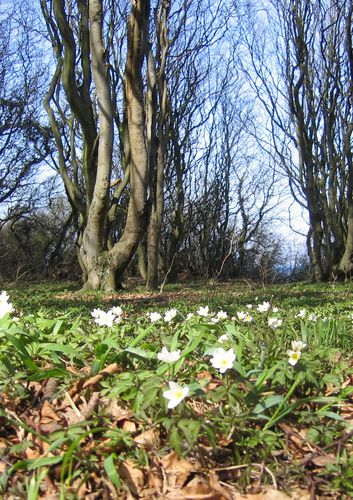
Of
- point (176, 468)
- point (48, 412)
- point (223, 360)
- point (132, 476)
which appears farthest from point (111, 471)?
point (223, 360)

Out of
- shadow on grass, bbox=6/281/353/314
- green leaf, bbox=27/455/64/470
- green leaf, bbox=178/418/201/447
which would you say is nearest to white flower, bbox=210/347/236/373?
green leaf, bbox=178/418/201/447

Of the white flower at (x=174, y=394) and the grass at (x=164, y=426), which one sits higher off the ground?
the white flower at (x=174, y=394)

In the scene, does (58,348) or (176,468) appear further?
(58,348)

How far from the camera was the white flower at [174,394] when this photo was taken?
1.67 metres

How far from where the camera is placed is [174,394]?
5.63 ft

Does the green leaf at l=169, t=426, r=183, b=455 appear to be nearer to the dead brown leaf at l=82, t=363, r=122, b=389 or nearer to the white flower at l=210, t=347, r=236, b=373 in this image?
the white flower at l=210, t=347, r=236, b=373

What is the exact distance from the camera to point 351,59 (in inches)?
578

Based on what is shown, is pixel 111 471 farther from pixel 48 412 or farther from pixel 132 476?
pixel 48 412

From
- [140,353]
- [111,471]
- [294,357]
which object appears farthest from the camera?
[140,353]

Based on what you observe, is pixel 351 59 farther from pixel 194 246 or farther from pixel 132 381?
pixel 132 381

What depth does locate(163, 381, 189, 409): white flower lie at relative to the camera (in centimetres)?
167

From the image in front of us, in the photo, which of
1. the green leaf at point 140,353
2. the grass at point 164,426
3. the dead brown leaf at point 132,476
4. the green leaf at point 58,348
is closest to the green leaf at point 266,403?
the grass at point 164,426

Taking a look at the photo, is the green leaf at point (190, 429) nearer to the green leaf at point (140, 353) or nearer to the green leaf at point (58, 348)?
the green leaf at point (140, 353)

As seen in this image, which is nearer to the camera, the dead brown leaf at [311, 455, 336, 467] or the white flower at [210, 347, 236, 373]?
the dead brown leaf at [311, 455, 336, 467]
